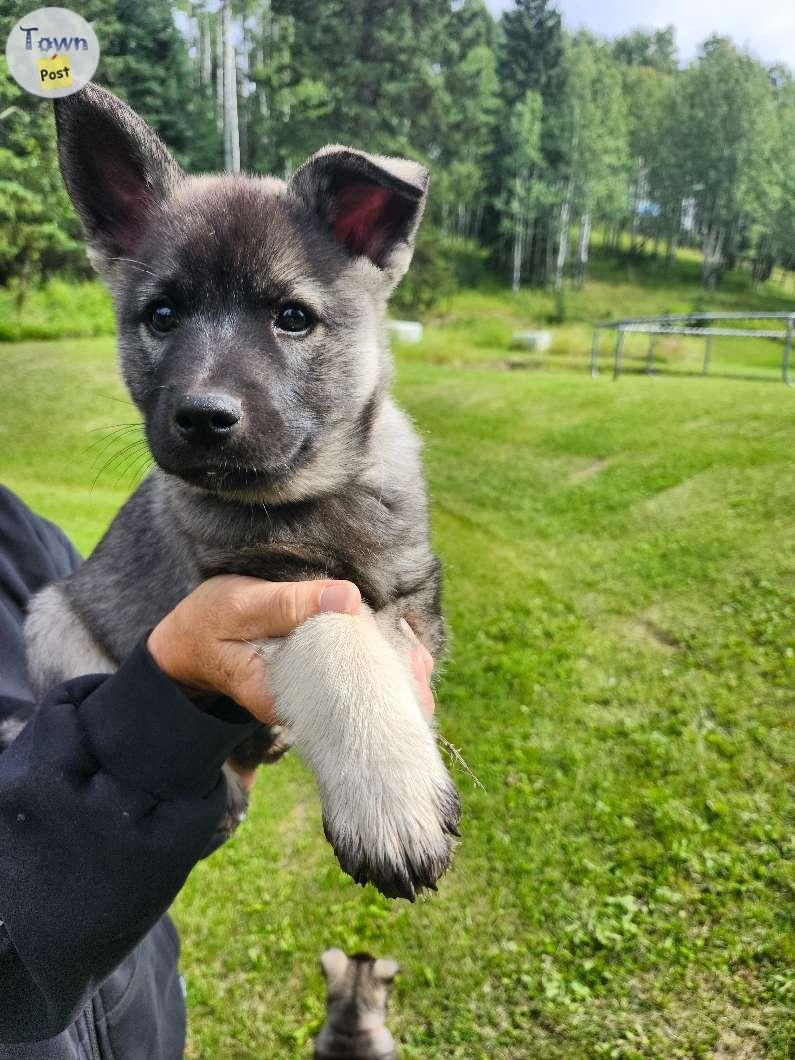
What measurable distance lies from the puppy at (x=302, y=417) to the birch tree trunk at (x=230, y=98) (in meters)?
0.46

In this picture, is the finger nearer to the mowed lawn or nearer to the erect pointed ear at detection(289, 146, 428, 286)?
→ the erect pointed ear at detection(289, 146, 428, 286)

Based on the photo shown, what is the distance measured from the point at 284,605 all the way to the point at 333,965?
1.97 meters

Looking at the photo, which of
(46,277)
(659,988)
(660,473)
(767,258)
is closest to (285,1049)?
(659,988)

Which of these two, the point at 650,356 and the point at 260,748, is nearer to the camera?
the point at 260,748

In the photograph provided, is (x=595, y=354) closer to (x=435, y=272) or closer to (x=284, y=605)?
(x=435, y=272)

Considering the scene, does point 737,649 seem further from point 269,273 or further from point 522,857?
point 269,273

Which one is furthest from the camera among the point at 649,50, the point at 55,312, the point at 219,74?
the point at 649,50

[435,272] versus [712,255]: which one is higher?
[712,255]

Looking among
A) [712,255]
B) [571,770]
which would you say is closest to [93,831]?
[571,770]

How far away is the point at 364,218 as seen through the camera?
155 cm

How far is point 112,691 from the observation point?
1170 mm

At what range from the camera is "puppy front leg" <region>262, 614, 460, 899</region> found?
1045 millimetres

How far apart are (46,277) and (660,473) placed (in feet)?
10.3

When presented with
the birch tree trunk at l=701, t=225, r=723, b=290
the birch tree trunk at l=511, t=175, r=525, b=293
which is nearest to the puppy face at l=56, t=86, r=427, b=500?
the birch tree trunk at l=511, t=175, r=525, b=293
